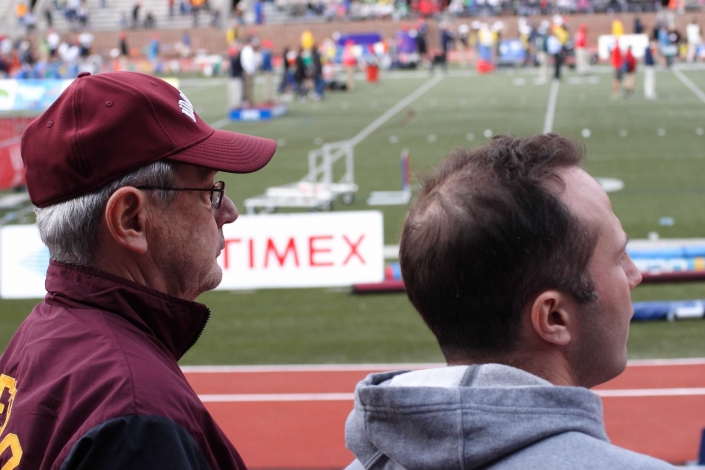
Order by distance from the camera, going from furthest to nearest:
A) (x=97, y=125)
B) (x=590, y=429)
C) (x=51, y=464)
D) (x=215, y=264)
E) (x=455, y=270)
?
1. (x=215, y=264)
2. (x=97, y=125)
3. (x=51, y=464)
4. (x=455, y=270)
5. (x=590, y=429)

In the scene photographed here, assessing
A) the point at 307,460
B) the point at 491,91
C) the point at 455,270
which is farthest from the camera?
the point at 491,91

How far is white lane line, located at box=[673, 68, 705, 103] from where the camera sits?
30.5m

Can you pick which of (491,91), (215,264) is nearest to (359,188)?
(215,264)

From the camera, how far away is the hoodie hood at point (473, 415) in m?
1.48

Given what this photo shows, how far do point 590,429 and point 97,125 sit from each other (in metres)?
1.22

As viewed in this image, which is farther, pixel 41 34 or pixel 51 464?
pixel 41 34

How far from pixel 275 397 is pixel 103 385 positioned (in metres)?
6.39

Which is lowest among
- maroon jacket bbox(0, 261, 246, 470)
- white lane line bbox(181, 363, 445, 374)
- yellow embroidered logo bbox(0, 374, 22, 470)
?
white lane line bbox(181, 363, 445, 374)

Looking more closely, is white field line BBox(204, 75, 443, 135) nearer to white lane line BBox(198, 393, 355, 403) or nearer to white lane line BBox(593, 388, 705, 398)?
white lane line BBox(198, 393, 355, 403)

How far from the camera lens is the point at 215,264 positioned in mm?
2420

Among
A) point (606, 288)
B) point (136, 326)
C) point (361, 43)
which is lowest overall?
point (361, 43)

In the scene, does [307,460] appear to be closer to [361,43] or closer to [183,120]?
[183,120]

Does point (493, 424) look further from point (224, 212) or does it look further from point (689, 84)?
point (689, 84)

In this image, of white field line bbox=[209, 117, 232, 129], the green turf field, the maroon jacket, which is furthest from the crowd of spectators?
the maroon jacket
